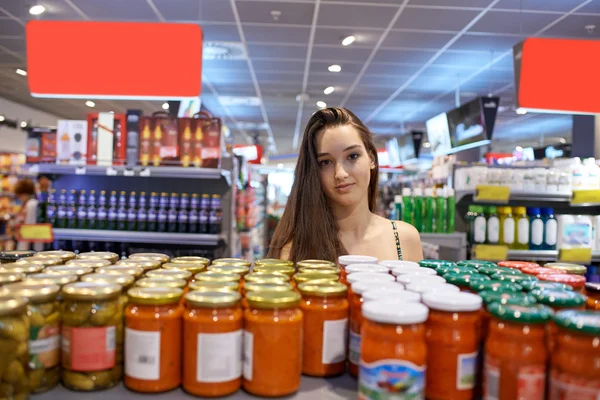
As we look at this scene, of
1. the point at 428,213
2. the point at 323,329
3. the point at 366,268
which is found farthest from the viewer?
the point at 428,213

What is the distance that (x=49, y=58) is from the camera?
3.81 meters

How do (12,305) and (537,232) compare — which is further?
(537,232)

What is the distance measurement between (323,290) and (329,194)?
3.81 feet

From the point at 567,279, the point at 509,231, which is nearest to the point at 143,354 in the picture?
the point at 567,279

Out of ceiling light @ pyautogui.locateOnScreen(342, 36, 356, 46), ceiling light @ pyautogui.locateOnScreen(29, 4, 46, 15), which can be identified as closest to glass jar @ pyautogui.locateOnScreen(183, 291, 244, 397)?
ceiling light @ pyautogui.locateOnScreen(29, 4, 46, 15)

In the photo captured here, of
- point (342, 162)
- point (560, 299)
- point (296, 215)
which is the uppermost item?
point (342, 162)

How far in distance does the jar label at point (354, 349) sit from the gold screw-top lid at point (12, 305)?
0.71 m

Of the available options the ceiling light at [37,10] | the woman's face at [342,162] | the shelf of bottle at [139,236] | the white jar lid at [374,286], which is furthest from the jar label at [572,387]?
the ceiling light at [37,10]

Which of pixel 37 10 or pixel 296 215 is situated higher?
pixel 37 10

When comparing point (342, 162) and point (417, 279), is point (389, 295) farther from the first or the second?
point (342, 162)

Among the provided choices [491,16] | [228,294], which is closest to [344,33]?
[491,16]

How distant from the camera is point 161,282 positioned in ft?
3.81

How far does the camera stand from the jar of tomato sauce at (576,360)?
0.86m

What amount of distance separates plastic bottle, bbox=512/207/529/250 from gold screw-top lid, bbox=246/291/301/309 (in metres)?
3.11
